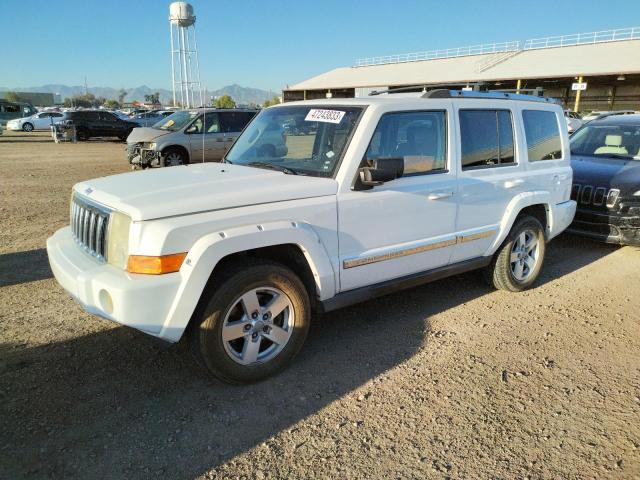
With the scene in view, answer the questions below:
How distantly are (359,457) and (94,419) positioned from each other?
5.29 ft

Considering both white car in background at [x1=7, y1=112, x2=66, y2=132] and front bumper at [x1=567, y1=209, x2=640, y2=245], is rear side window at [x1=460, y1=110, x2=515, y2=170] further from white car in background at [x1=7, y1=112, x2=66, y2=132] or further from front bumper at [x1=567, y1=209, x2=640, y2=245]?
white car in background at [x1=7, y1=112, x2=66, y2=132]

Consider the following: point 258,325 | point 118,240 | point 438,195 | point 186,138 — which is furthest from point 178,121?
point 258,325

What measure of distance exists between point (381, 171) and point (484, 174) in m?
1.52

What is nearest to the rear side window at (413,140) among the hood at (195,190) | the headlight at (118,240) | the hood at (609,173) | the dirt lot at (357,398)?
the hood at (195,190)

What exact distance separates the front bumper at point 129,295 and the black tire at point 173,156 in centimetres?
1034

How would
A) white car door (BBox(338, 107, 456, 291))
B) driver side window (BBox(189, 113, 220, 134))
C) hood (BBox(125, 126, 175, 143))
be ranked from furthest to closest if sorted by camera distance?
driver side window (BBox(189, 113, 220, 134)) → hood (BBox(125, 126, 175, 143)) → white car door (BBox(338, 107, 456, 291))

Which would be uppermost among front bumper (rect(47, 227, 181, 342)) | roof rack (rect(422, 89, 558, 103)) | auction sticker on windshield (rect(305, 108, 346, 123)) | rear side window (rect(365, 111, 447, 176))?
roof rack (rect(422, 89, 558, 103))

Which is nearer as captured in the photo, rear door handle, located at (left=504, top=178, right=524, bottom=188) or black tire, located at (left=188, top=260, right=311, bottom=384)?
black tire, located at (left=188, top=260, right=311, bottom=384)

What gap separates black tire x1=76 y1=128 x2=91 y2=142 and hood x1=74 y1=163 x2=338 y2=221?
1042 inches

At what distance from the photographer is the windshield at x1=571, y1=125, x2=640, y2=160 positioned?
7.35 meters

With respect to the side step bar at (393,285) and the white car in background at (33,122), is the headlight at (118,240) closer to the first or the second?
the side step bar at (393,285)

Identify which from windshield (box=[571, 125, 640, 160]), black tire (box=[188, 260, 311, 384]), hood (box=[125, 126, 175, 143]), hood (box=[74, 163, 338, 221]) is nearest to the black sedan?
windshield (box=[571, 125, 640, 160])

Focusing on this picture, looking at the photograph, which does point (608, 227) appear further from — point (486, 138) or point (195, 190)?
point (195, 190)

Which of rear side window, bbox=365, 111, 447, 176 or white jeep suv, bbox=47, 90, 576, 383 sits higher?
rear side window, bbox=365, 111, 447, 176
